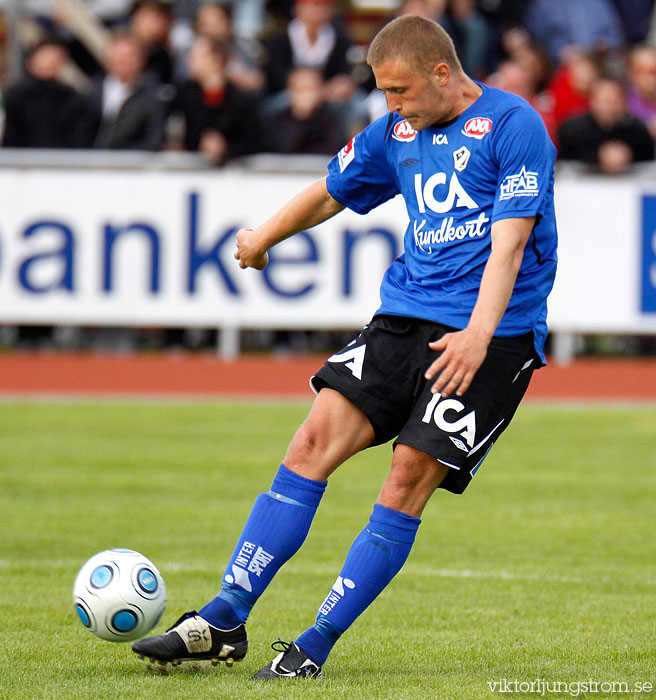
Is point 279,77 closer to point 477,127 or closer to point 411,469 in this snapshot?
point 477,127

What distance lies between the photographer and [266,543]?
4.64 metres

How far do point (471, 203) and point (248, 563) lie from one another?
55.7 inches

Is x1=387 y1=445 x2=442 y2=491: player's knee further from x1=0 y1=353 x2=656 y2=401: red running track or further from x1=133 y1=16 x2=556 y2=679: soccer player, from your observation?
x1=0 y1=353 x2=656 y2=401: red running track

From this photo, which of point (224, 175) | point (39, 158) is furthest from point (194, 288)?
point (39, 158)

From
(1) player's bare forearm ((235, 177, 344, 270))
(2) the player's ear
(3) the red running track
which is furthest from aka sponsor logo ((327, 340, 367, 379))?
(3) the red running track

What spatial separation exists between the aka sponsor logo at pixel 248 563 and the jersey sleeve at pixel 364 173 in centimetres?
130

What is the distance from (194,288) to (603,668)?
9.68m

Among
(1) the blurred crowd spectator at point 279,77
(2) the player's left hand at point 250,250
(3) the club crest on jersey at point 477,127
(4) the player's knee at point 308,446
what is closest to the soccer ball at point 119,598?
(4) the player's knee at point 308,446

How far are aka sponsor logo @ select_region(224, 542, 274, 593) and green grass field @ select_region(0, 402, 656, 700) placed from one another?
0.31m

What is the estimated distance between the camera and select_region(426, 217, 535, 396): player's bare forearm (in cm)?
422

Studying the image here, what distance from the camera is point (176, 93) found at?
14.5 m

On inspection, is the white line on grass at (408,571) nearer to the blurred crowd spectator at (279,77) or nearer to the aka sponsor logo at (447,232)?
the aka sponsor logo at (447,232)

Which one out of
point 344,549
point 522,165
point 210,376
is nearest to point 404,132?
point 522,165

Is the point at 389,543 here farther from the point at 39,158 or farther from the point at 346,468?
the point at 39,158
